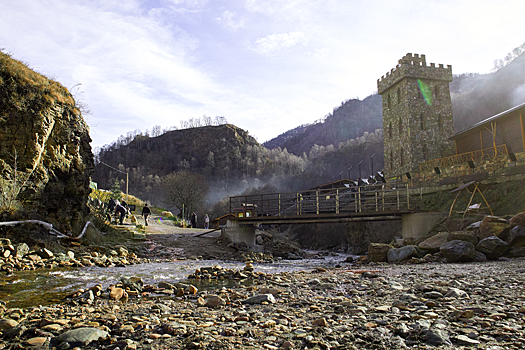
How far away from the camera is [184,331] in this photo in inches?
146

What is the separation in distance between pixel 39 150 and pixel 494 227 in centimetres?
1758

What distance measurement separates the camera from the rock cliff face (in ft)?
40.2

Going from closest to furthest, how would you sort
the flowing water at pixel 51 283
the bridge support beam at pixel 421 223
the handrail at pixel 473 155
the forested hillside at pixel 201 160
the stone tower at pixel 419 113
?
the flowing water at pixel 51 283, the bridge support beam at pixel 421 223, the handrail at pixel 473 155, the stone tower at pixel 419 113, the forested hillside at pixel 201 160

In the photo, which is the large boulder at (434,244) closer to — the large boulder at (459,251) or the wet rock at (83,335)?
the large boulder at (459,251)

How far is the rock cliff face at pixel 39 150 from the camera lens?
12.2m

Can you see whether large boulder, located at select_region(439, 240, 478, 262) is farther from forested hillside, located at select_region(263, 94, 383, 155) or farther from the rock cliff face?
forested hillside, located at select_region(263, 94, 383, 155)

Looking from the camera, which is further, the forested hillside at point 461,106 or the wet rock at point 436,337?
the forested hillside at point 461,106

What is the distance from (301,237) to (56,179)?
35.0 m

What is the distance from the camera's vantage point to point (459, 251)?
10.4 metres

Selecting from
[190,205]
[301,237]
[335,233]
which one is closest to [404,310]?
[335,233]

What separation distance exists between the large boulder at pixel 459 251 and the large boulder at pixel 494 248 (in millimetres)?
389

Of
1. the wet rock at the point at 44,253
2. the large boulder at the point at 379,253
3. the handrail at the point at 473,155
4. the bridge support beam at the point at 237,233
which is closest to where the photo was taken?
the wet rock at the point at 44,253

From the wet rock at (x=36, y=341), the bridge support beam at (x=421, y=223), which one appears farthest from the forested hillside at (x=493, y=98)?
the wet rock at (x=36, y=341)

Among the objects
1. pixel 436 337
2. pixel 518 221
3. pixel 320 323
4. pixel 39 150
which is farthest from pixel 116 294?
pixel 518 221
